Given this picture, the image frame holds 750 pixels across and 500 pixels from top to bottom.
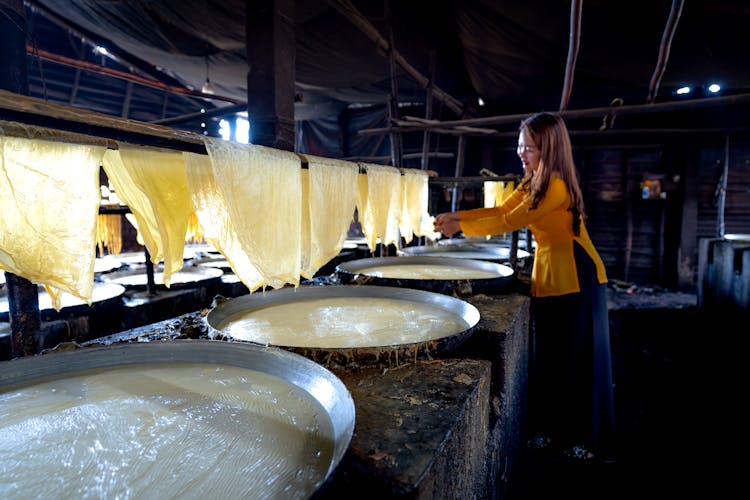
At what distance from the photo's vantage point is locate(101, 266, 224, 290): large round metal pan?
4003mm

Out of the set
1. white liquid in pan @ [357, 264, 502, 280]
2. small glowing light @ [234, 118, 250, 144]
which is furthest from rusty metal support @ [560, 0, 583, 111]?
small glowing light @ [234, 118, 250, 144]

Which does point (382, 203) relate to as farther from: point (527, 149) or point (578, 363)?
point (578, 363)

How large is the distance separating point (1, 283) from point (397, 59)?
Answer: 4996 millimetres

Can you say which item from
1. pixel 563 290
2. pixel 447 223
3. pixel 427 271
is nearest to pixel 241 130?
pixel 427 271

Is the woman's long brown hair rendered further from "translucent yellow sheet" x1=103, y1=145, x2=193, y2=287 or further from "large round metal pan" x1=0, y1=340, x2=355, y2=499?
"translucent yellow sheet" x1=103, y1=145, x2=193, y2=287

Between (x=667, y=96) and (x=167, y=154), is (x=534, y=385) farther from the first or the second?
(x=667, y=96)

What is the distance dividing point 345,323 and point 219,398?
1.02m

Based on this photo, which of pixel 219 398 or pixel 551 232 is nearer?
pixel 219 398

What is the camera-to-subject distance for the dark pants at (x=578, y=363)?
3312 millimetres

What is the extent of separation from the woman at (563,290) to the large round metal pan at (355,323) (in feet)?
3.16

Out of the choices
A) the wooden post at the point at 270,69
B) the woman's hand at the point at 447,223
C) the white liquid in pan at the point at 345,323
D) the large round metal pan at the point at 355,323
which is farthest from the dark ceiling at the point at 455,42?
Answer: the white liquid in pan at the point at 345,323

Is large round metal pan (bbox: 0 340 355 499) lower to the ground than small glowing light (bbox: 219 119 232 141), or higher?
lower

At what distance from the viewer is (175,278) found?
4.43 m

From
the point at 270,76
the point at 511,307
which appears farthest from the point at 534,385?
the point at 270,76
